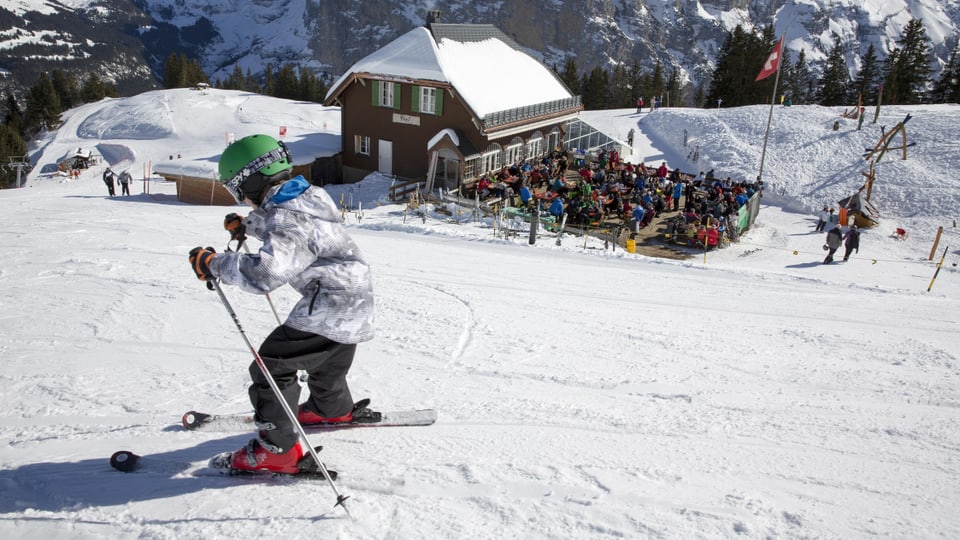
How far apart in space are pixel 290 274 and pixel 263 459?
1.07 metres

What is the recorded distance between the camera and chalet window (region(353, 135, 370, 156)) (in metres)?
27.1

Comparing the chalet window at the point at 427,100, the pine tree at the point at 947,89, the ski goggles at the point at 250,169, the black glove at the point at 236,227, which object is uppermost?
the pine tree at the point at 947,89

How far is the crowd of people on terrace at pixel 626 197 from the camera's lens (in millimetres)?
18359

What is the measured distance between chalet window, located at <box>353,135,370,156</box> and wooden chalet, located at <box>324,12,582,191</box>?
0.04 metres

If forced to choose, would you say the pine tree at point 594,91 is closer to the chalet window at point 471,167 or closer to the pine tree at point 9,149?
the chalet window at point 471,167

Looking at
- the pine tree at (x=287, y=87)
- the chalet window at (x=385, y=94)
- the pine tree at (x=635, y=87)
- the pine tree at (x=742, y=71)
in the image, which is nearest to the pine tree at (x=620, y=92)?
the pine tree at (x=635, y=87)

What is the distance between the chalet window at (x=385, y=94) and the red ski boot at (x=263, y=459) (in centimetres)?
2374

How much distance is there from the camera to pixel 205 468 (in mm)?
3379

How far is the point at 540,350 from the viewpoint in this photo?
18.1 ft

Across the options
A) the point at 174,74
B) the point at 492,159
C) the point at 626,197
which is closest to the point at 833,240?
the point at 626,197

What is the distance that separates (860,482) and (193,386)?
4.40 meters

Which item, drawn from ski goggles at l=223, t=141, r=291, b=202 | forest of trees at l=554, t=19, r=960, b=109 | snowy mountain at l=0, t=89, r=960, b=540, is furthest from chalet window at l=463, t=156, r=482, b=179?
forest of trees at l=554, t=19, r=960, b=109

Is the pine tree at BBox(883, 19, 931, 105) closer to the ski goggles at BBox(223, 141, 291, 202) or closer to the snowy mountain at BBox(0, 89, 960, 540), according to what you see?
the snowy mountain at BBox(0, 89, 960, 540)

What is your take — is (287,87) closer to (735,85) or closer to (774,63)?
(735,85)
